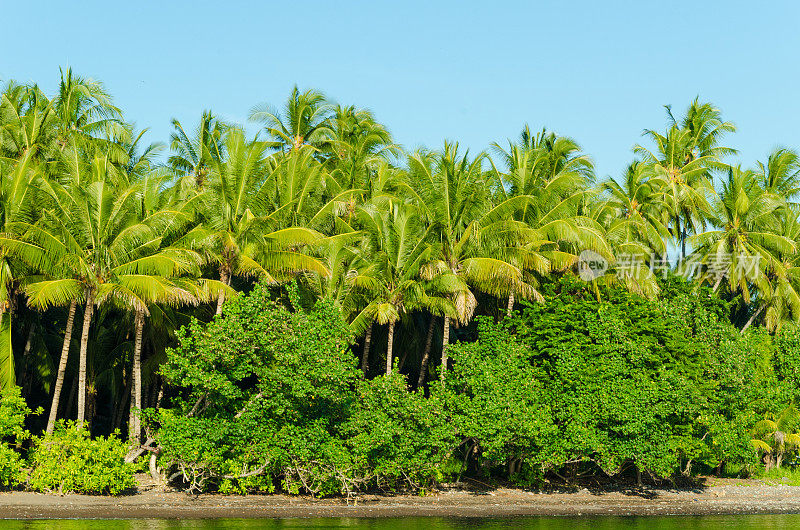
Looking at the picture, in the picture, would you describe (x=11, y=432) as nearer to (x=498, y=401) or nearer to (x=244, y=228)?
(x=244, y=228)

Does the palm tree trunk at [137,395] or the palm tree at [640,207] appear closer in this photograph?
the palm tree trunk at [137,395]

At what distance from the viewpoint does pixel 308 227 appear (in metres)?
26.1

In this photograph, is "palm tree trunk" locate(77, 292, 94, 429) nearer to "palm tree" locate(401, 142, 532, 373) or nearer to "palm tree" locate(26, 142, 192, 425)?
"palm tree" locate(26, 142, 192, 425)

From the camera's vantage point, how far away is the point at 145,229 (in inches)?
872

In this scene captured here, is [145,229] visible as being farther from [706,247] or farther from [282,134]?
[706,247]

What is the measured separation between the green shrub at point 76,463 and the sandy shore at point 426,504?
14.2 inches

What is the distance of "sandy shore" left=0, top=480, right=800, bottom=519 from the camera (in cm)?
2073

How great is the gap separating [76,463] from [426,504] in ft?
32.6

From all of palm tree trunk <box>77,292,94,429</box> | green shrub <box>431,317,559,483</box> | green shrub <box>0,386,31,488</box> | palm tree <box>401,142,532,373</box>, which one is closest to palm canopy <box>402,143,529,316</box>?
palm tree <box>401,142,532,373</box>

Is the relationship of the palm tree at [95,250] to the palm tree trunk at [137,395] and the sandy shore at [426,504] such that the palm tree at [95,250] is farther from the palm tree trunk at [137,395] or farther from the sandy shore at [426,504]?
the sandy shore at [426,504]

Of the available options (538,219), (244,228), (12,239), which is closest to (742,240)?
(538,219)

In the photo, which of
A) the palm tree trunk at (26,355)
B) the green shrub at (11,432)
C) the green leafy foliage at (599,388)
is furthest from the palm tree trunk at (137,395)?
the green leafy foliage at (599,388)

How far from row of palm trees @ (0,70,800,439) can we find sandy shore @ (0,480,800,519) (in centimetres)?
265

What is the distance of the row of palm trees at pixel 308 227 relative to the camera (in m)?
Answer: 21.8
